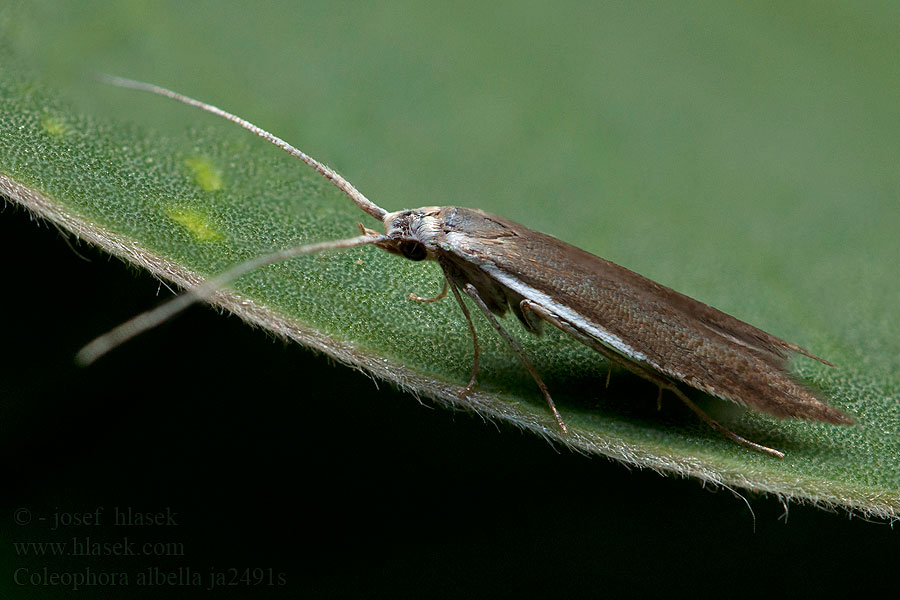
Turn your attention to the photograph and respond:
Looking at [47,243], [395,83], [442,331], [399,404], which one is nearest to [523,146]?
[395,83]

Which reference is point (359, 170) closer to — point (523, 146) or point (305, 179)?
point (305, 179)

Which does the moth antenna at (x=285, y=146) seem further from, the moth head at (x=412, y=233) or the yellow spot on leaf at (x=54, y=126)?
the yellow spot on leaf at (x=54, y=126)

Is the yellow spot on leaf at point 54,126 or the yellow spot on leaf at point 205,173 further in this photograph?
the yellow spot on leaf at point 205,173

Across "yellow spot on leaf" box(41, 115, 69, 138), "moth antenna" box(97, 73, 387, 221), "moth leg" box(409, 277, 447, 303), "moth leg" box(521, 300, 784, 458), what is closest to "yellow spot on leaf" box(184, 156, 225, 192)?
"moth antenna" box(97, 73, 387, 221)

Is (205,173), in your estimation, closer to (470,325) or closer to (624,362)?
(470,325)

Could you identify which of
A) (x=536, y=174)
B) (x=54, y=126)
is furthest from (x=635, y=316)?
(x=54, y=126)

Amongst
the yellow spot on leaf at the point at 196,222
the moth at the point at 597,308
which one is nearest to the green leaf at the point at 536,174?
the yellow spot on leaf at the point at 196,222

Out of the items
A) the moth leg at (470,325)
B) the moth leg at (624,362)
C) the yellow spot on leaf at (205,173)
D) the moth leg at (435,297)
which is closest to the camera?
the moth leg at (470,325)

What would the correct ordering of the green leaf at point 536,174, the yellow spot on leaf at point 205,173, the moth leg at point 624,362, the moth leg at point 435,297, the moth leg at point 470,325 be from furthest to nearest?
the moth leg at point 435,297, the yellow spot on leaf at point 205,173, the moth leg at point 624,362, the moth leg at point 470,325, the green leaf at point 536,174
